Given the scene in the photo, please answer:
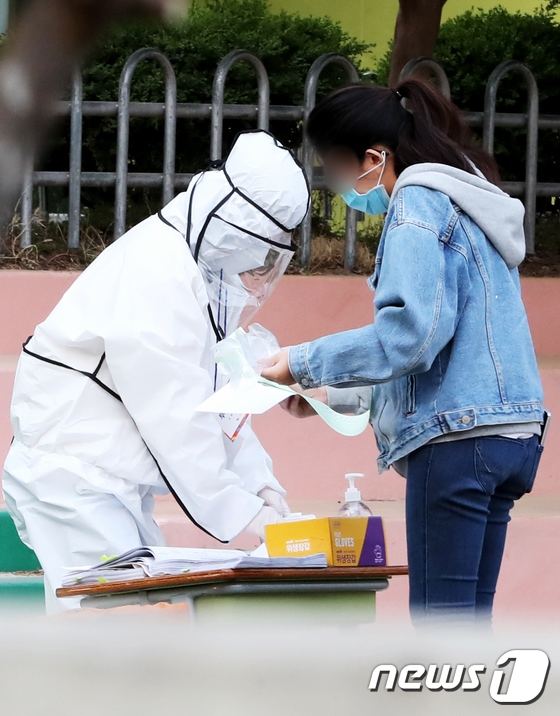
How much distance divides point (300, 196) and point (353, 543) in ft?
3.31

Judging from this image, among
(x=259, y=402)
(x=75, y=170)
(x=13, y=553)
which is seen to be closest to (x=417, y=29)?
(x=75, y=170)

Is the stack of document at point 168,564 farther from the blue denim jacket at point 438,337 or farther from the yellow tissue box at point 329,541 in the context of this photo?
the blue denim jacket at point 438,337

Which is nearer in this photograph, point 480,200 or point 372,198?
point 480,200

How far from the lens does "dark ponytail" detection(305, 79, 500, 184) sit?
1931mm

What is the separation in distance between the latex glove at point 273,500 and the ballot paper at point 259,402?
63cm

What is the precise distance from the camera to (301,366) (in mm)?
1885

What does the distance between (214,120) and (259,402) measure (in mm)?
3094

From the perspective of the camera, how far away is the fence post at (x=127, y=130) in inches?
179

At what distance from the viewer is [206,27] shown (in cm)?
566

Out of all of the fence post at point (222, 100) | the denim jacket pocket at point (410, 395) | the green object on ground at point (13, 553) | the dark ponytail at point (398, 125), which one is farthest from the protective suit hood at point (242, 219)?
the fence post at point (222, 100)

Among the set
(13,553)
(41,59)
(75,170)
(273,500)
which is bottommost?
(13,553)

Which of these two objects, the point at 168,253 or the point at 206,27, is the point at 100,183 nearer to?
the point at 206,27

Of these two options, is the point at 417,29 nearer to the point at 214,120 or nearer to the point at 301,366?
the point at 214,120

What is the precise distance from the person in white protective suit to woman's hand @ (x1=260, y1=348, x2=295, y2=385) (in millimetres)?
387
